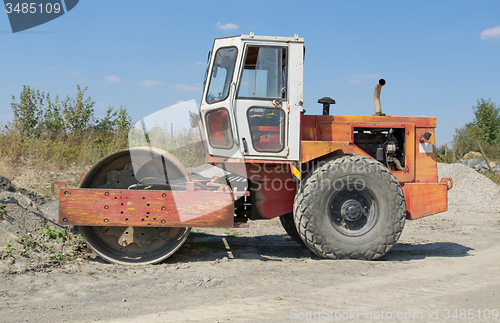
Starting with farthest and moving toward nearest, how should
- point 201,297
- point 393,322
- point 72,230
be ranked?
point 72,230, point 201,297, point 393,322

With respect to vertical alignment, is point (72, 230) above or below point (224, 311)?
above

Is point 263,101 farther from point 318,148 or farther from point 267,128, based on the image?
point 318,148

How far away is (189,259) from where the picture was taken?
5012mm

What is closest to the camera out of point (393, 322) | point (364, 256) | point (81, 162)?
point (393, 322)

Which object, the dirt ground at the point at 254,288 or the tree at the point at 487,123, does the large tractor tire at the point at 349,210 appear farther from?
the tree at the point at 487,123

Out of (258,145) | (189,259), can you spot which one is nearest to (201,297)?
(189,259)

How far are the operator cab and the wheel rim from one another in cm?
85

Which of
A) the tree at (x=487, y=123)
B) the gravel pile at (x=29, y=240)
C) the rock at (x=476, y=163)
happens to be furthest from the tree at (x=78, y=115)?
the tree at (x=487, y=123)

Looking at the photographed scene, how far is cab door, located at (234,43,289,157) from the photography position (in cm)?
484

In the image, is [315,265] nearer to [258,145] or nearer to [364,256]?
[364,256]

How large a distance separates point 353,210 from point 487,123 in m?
31.5

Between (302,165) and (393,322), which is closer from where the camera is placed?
(393,322)

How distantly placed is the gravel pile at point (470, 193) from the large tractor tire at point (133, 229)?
1032 cm

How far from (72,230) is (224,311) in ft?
10.3
